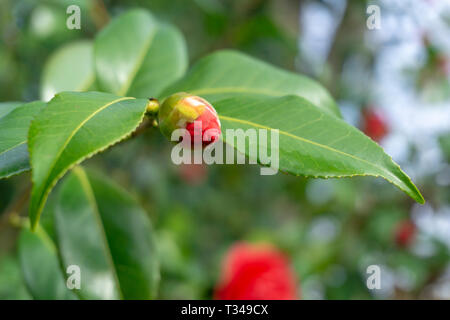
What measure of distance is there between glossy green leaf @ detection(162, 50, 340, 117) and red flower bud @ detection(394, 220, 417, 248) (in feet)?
4.25

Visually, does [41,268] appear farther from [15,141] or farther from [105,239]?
[15,141]

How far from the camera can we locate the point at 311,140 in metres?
0.36

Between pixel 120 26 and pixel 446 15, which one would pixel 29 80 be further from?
pixel 446 15

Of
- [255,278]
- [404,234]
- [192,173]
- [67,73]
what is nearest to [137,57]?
[67,73]

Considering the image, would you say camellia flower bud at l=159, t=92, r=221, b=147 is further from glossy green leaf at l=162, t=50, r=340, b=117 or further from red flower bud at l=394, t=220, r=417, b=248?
red flower bud at l=394, t=220, r=417, b=248

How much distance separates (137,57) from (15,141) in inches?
11.6

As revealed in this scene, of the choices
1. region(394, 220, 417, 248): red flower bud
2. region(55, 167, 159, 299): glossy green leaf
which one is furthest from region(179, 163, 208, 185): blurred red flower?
region(55, 167, 159, 299): glossy green leaf

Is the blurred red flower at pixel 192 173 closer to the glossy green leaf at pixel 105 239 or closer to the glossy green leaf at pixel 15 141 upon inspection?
the glossy green leaf at pixel 105 239

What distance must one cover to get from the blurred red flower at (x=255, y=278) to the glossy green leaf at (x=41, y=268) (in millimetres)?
478

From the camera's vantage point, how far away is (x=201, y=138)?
13.4 inches

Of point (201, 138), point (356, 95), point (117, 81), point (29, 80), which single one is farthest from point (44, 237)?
point (356, 95)

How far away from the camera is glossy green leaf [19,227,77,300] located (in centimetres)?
54

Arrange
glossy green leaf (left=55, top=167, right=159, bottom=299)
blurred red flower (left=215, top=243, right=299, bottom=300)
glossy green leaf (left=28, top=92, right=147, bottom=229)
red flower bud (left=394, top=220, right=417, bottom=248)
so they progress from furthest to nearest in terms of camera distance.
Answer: red flower bud (left=394, top=220, right=417, bottom=248) < blurred red flower (left=215, top=243, right=299, bottom=300) < glossy green leaf (left=55, top=167, right=159, bottom=299) < glossy green leaf (left=28, top=92, right=147, bottom=229)
